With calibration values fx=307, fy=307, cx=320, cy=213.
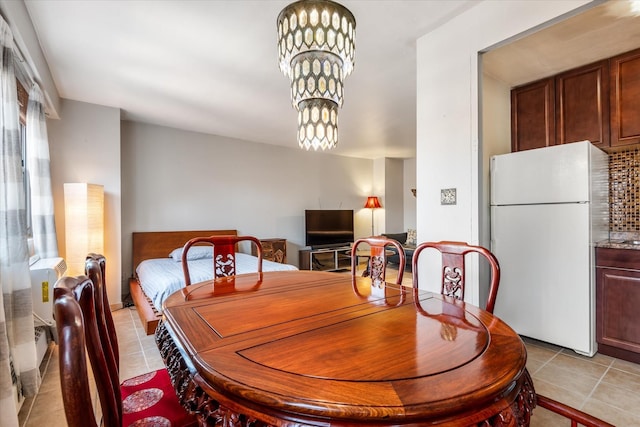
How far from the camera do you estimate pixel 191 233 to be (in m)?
4.87

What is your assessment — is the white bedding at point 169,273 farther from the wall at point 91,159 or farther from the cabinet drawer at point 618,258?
the cabinet drawer at point 618,258

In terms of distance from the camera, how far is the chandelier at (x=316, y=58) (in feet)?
3.99

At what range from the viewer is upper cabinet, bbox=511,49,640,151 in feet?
8.15

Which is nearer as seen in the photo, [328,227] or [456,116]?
[456,116]

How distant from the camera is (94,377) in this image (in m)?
0.64

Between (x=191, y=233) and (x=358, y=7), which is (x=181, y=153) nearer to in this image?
(x=191, y=233)

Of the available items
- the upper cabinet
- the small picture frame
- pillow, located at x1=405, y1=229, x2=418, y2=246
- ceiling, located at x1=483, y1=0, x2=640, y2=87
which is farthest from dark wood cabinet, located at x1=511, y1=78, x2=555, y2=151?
pillow, located at x1=405, y1=229, x2=418, y2=246

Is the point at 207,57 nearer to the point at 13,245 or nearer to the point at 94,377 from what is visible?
the point at 13,245

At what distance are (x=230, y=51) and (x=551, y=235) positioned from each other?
119 inches

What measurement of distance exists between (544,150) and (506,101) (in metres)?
0.87

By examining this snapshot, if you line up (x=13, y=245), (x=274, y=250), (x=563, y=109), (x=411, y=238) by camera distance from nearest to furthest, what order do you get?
(x=13, y=245) < (x=563, y=109) < (x=274, y=250) < (x=411, y=238)

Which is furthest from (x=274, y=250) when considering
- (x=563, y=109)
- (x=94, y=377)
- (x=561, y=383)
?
(x=94, y=377)

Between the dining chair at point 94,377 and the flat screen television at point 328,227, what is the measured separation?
488cm

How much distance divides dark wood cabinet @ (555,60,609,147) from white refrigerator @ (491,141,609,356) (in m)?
0.27
